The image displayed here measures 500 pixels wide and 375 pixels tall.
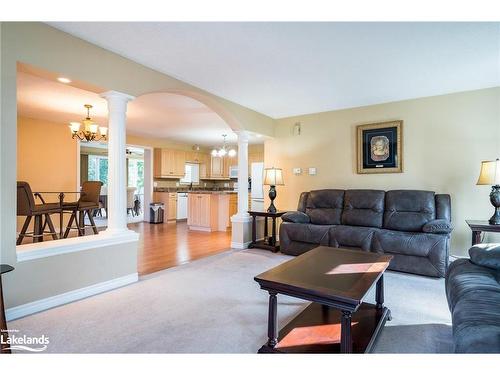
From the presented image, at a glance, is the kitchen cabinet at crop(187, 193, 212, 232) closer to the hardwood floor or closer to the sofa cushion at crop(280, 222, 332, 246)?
the hardwood floor

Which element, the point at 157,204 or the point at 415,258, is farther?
the point at 157,204

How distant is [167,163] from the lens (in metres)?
7.81

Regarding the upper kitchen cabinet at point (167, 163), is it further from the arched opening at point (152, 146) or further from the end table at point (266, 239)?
the end table at point (266, 239)

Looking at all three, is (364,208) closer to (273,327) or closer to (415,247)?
(415,247)

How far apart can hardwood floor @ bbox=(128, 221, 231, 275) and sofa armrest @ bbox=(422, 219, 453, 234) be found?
2938 millimetres

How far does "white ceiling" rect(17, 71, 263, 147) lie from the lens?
383 cm

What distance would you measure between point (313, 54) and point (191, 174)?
270 inches

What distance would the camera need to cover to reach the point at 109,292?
2.68 metres

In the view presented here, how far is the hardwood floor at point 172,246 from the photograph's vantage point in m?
3.76
